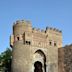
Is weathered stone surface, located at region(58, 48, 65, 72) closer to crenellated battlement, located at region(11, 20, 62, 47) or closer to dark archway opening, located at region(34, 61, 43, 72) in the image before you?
crenellated battlement, located at region(11, 20, 62, 47)

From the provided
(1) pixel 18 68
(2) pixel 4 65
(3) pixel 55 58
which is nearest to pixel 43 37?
(3) pixel 55 58

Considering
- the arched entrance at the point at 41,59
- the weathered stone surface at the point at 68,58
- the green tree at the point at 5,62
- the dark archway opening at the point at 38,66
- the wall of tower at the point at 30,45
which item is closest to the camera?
the wall of tower at the point at 30,45

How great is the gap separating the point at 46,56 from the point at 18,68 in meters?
4.31

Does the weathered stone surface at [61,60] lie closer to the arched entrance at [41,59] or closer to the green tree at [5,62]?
the arched entrance at [41,59]

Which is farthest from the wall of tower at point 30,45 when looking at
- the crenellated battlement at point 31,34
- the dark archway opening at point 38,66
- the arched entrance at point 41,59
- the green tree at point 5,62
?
the green tree at point 5,62

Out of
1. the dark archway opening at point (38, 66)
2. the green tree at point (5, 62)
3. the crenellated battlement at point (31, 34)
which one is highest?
the crenellated battlement at point (31, 34)

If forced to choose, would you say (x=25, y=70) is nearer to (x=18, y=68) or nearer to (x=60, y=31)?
(x=18, y=68)

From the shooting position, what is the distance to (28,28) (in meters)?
34.9

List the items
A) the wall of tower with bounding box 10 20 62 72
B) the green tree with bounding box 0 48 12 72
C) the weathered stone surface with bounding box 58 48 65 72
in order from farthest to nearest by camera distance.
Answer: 1. the green tree with bounding box 0 48 12 72
2. the weathered stone surface with bounding box 58 48 65 72
3. the wall of tower with bounding box 10 20 62 72

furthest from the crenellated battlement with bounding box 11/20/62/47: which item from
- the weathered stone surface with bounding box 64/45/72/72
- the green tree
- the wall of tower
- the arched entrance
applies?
the green tree

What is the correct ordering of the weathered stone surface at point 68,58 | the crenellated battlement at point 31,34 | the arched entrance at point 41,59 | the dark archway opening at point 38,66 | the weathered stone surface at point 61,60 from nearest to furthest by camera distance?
1. the weathered stone surface at point 68,58
2. the crenellated battlement at point 31,34
3. the weathered stone surface at point 61,60
4. the arched entrance at point 41,59
5. the dark archway opening at point 38,66

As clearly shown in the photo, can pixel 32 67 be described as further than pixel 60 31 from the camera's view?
No

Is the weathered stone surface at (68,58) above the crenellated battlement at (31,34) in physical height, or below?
below

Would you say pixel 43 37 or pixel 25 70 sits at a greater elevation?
pixel 43 37
